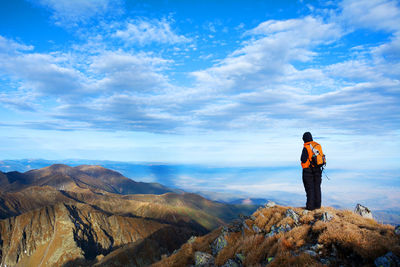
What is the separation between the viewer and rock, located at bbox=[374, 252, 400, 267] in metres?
6.25

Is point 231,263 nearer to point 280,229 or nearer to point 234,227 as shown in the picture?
point 280,229

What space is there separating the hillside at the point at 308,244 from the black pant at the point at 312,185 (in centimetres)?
98

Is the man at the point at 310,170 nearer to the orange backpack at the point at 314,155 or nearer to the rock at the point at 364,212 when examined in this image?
the orange backpack at the point at 314,155

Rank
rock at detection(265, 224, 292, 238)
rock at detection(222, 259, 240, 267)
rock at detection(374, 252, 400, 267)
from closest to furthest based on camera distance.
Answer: rock at detection(374, 252, 400, 267) < rock at detection(222, 259, 240, 267) < rock at detection(265, 224, 292, 238)

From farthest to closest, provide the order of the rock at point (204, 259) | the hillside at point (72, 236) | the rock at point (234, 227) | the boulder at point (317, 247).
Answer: the hillside at point (72, 236), the rock at point (234, 227), the rock at point (204, 259), the boulder at point (317, 247)

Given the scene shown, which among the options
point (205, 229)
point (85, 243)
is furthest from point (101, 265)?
point (205, 229)

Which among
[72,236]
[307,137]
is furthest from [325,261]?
[72,236]

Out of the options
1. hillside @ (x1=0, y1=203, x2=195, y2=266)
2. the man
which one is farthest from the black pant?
hillside @ (x1=0, y1=203, x2=195, y2=266)

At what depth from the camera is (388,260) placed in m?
6.29

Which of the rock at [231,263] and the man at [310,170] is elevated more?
the man at [310,170]

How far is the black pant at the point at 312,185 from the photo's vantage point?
12.8 meters

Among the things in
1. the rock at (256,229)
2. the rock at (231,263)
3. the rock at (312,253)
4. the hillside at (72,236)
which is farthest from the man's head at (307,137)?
the hillside at (72,236)

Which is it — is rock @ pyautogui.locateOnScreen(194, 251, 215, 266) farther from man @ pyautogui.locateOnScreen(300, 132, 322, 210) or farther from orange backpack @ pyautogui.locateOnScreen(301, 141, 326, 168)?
orange backpack @ pyautogui.locateOnScreen(301, 141, 326, 168)

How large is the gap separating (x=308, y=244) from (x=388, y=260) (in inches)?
112
